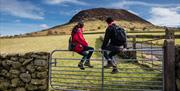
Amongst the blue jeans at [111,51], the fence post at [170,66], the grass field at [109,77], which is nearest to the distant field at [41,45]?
the grass field at [109,77]

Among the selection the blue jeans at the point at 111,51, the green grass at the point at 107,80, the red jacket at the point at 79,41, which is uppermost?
the red jacket at the point at 79,41

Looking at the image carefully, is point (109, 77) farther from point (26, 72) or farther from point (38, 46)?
point (38, 46)

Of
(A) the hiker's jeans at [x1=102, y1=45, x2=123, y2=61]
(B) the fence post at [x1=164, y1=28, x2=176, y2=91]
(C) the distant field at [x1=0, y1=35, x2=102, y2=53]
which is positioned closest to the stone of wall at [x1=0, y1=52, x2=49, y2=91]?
(A) the hiker's jeans at [x1=102, y1=45, x2=123, y2=61]

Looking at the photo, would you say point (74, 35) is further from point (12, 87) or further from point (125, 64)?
point (125, 64)

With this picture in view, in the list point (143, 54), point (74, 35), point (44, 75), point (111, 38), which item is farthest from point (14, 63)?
point (143, 54)

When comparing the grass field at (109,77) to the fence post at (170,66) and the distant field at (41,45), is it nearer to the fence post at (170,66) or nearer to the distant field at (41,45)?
the fence post at (170,66)

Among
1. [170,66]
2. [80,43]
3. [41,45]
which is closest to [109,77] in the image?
[80,43]

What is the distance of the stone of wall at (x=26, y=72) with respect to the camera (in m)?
13.1

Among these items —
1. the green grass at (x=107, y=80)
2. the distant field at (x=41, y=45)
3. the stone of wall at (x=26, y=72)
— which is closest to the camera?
the green grass at (x=107, y=80)

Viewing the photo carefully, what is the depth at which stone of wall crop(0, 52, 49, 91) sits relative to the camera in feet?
42.9

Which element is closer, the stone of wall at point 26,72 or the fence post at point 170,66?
the fence post at point 170,66

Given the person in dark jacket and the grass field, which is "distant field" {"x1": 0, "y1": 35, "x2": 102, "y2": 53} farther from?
the person in dark jacket

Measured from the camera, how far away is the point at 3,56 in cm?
1338

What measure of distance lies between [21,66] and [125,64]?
7.04 metres
